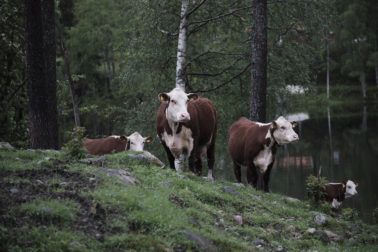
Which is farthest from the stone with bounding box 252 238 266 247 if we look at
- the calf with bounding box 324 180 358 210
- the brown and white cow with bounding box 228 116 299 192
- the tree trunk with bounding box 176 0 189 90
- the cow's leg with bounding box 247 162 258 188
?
the tree trunk with bounding box 176 0 189 90

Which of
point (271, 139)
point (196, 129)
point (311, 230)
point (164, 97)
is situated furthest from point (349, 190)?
point (164, 97)

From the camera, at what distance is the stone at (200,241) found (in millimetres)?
5477

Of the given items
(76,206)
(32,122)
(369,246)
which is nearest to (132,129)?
(32,122)

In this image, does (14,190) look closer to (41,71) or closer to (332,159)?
(41,71)

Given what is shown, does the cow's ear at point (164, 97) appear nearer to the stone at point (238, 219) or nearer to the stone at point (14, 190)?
the stone at point (238, 219)

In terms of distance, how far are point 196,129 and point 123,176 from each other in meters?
3.39

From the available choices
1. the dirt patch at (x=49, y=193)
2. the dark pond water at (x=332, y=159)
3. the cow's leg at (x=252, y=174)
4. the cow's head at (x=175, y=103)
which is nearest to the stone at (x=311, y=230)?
the cow's head at (x=175, y=103)

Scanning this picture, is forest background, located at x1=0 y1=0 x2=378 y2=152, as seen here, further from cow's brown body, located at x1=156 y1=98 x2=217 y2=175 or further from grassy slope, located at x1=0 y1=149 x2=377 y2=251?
grassy slope, located at x1=0 y1=149 x2=377 y2=251

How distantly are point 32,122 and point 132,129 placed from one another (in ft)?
21.5

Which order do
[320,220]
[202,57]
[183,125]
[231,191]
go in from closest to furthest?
[231,191] < [320,220] < [183,125] < [202,57]

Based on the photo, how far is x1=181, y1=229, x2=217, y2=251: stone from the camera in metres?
5.48

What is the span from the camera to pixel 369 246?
8.27 meters

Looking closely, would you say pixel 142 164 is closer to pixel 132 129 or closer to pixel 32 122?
pixel 32 122

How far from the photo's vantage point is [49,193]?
5.69m
